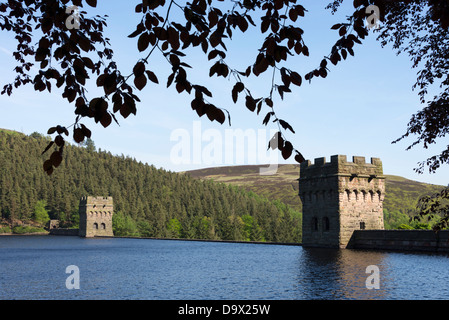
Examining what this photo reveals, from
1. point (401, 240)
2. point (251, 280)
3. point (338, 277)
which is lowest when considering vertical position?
point (251, 280)

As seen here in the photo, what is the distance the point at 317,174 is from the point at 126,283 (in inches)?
829

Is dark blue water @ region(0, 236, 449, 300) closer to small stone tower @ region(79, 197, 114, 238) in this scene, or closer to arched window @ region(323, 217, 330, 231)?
arched window @ region(323, 217, 330, 231)

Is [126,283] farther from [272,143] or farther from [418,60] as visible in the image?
[272,143]

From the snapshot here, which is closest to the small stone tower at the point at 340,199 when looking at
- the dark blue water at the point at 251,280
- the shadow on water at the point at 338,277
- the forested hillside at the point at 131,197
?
the dark blue water at the point at 251,280

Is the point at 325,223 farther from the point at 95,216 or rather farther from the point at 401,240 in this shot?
the point at 95,216

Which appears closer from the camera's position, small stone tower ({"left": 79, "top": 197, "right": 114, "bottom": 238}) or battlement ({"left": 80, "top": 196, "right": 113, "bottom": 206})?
battlement ({"left": 80, "top": 196, "right": 113, "bottom": 206})

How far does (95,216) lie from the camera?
284 feet

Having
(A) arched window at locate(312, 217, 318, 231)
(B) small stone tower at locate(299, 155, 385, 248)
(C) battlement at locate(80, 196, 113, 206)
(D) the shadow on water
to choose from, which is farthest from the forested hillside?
(D) the shadow on water

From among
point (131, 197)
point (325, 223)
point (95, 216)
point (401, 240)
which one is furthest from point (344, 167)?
point (131, 197)

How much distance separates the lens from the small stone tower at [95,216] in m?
85.6

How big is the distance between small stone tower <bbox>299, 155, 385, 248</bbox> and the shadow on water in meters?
7.73

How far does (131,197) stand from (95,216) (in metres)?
54.5

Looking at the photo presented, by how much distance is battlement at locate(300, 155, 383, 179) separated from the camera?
36.5 metres
